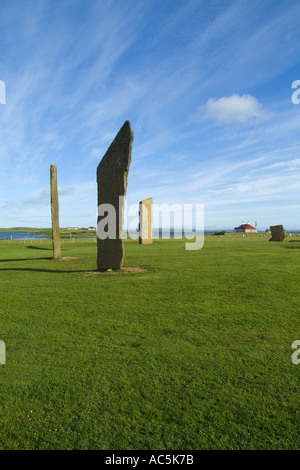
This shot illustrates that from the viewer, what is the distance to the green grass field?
2.97 meters

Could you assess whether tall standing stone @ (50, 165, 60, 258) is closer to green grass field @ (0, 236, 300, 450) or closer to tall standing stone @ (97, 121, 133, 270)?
tall standing stone @ (97, 121, 133, 270)

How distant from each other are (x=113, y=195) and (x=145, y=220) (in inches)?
622

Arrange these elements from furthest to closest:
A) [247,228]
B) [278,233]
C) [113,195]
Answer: [247,228], [278,233], [113,195]

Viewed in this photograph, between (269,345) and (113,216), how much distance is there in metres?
7.95

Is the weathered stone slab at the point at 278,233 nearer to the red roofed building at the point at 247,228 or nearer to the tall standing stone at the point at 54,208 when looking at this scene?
the tall standing stone at the point at 54,208

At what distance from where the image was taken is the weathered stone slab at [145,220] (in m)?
26.9

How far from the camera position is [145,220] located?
89.5 feet

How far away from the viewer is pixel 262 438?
289 centimetres

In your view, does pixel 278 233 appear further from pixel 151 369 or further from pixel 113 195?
pixel 151 369

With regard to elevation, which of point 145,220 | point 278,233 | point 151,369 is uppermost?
point 145,220

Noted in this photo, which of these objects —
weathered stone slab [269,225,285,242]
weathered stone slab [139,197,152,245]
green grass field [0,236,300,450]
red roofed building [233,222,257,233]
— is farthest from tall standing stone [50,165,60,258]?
red roofed building [233,222,257,233]

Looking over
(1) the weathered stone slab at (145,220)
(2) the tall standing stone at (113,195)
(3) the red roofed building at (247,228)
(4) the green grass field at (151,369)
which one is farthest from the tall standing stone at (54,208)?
(3) the red roofed building at (247,228)

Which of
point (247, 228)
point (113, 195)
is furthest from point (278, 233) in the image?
point (247, 228)

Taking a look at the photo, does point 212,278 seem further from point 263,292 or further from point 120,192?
point 120,192
